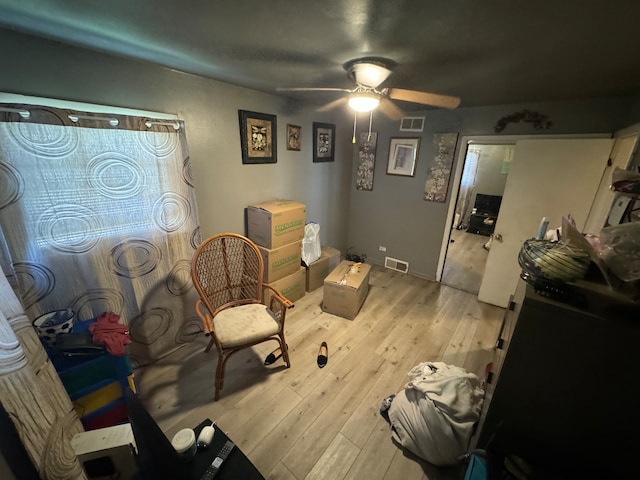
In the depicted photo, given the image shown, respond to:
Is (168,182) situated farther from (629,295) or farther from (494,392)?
(629,295)

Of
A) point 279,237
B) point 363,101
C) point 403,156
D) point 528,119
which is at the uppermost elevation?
point 528,119

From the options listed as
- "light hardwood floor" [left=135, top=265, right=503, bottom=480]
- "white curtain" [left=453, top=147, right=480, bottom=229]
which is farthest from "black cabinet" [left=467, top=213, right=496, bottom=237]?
"light hardwood floor" [left=135, top=265, right=503, bottom=480]

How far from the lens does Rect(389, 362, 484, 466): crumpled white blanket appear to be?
141 cm

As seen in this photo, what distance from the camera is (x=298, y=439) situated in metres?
1.54

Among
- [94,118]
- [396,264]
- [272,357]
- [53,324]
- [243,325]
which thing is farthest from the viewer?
[396,264]

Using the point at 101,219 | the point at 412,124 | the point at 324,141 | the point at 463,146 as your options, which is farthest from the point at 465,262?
the point at 101,219

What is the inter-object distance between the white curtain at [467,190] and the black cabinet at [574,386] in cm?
558

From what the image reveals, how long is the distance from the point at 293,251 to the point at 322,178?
4.02 feet

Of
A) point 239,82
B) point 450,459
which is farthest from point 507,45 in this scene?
point 450,459

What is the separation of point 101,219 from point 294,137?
2.01 meters

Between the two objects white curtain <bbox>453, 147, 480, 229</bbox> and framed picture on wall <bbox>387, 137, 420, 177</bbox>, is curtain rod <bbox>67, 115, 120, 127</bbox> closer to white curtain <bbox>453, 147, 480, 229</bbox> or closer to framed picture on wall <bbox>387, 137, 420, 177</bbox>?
framed picture on wall <bbox>387, 137, 420, 177</bbox>

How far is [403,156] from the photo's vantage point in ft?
11.2

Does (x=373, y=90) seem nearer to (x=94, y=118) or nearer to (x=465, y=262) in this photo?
(x=94, y=118)

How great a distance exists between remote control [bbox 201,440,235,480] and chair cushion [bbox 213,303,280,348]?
0.69 meters
